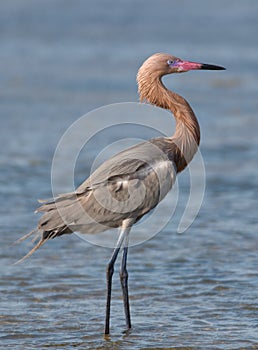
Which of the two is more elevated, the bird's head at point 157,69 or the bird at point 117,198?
the bird's head at point 157,69

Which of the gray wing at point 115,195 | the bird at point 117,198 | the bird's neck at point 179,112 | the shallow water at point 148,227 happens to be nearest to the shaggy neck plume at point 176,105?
the bird's neck at point 179,112

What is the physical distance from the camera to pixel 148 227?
9766mm

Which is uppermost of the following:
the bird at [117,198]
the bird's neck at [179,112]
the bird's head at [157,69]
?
the bird's head at [157,69]

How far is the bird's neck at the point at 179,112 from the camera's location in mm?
7535

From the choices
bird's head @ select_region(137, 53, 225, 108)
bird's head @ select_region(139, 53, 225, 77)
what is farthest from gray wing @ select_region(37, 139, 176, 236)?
bird's head @ select_region(139, 53, 225, 77)

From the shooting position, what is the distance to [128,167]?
23.3 ft

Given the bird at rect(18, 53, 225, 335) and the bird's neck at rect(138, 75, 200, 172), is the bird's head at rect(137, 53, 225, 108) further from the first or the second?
the bird at rect(18, 53, 225, 335)

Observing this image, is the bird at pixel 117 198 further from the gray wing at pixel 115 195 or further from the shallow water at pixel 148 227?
the shallow water at pixel 148 227

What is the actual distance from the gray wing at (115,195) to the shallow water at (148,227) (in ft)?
2.58

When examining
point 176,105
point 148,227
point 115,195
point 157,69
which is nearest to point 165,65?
point 157,69

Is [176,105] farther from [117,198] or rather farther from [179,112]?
[117,198]

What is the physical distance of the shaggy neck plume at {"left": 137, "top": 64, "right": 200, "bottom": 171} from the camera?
24.8ft

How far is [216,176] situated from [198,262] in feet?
11.1

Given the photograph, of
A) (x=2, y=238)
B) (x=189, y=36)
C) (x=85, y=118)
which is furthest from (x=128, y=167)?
(x=189, y=36)
